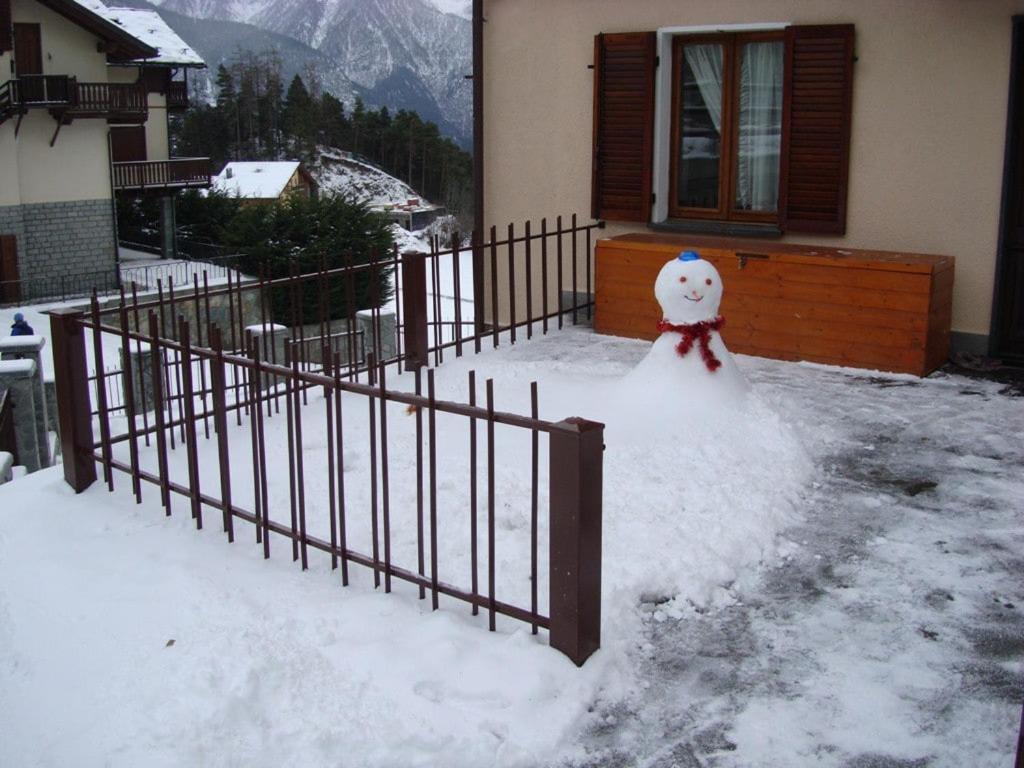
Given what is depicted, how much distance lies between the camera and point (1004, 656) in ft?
15.1

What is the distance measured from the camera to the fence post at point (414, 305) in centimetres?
872

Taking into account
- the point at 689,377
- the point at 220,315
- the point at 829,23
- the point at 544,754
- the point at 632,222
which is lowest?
the point at 220,315

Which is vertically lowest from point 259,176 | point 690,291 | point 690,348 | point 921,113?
point 690,348

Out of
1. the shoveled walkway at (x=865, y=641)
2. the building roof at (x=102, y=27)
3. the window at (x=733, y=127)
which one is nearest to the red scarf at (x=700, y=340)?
the shoveled walkway at (x=865, y=641)

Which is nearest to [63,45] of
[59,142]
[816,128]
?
[59,142]

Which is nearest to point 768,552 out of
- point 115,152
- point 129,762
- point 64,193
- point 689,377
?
point 689,377

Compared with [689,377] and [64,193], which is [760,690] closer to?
[689,377]

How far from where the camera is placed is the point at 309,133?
233ft

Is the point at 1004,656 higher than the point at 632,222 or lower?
lower

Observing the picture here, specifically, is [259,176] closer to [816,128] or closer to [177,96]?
[177,96]

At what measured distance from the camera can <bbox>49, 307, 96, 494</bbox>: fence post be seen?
6.18m

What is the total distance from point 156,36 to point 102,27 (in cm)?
681

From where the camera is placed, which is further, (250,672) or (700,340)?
(700,340)

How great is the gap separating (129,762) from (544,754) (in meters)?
1.42
